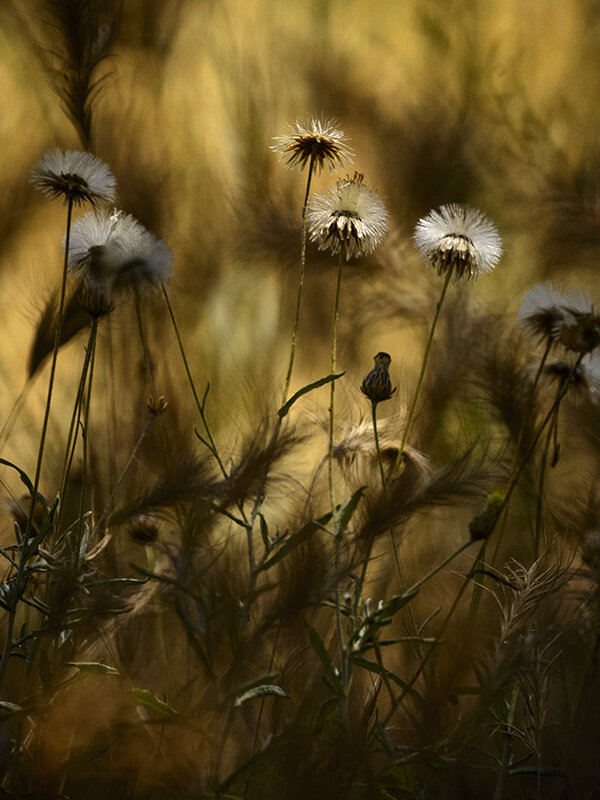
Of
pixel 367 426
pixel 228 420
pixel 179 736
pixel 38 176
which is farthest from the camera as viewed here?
pixel 228 420

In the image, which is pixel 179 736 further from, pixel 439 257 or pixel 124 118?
pixel 124 118

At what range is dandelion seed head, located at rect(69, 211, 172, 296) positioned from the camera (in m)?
0.56

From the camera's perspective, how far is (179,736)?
0.40m

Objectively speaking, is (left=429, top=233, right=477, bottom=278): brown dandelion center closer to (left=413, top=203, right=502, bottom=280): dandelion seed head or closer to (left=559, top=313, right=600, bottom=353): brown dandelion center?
(left=413, top=203, right=502, bottom=280): dandelion seed head

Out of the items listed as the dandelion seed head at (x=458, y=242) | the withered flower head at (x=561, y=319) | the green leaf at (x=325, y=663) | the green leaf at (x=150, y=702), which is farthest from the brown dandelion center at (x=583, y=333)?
the green leaf at (x=150, y=702)

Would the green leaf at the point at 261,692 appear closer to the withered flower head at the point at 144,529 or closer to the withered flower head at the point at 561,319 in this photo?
the withered flower head at the point at 144,529

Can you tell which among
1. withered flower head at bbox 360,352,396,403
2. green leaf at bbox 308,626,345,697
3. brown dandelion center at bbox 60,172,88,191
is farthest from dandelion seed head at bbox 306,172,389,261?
green leaf at bbox 308,626,345,697

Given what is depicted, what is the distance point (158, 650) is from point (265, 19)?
2.66 ft

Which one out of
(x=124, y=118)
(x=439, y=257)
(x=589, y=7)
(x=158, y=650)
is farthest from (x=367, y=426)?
(x=589, y=7)

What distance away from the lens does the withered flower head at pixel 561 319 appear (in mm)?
511

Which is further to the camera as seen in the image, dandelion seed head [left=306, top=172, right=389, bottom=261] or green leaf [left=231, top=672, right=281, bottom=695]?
dandelion seed head [left=306, top=172, right=389, bottom=261]

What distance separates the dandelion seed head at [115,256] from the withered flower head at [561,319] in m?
0.31

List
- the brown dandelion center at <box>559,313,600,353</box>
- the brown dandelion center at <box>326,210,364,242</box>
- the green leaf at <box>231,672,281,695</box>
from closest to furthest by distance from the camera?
the green leaf at <box>231,672,281,695</box> < the brown dandelion center at <box>559,313,600,353</box> < the brown dandelion center at <box>326,210,364,242</box>

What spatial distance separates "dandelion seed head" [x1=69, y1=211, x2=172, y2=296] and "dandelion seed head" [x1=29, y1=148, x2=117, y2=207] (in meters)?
0.03
